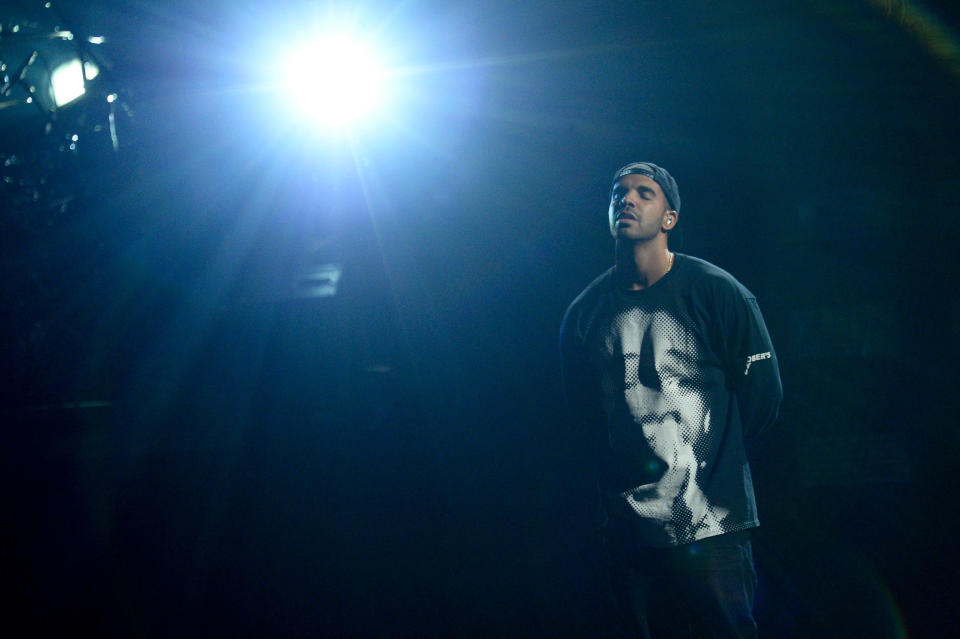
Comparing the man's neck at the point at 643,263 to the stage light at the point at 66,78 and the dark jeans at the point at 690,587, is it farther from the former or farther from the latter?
the stage light at the point at 66,78

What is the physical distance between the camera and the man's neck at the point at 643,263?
2.18 metres

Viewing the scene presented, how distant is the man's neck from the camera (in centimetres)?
218

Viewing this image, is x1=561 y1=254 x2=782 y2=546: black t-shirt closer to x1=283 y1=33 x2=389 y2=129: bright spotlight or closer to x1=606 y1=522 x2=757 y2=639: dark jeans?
x1=606 y1=522 x2=757 y2=639: dark jeans

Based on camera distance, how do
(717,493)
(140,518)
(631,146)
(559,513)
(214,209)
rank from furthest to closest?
(214,209)
(140,518)
(559,513)
(631,146)
(717,493)

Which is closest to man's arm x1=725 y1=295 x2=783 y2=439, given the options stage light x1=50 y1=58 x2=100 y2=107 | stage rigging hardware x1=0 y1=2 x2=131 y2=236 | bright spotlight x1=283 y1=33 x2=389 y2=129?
bright spotlight x1=283 y1=33 x2=389 y2=129

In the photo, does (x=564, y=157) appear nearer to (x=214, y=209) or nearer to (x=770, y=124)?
(x=770, y=124)

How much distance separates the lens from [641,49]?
2910 mm

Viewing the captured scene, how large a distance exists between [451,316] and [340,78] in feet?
5.15

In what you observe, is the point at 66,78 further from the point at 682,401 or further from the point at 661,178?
the point at 682,401

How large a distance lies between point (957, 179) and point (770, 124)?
42.2 inches

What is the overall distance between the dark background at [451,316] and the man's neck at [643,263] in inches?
17.3

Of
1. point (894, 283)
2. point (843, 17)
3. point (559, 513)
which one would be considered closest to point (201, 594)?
point (559, 513)

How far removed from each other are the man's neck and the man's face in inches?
1.5

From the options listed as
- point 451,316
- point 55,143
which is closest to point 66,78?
point 55,143
